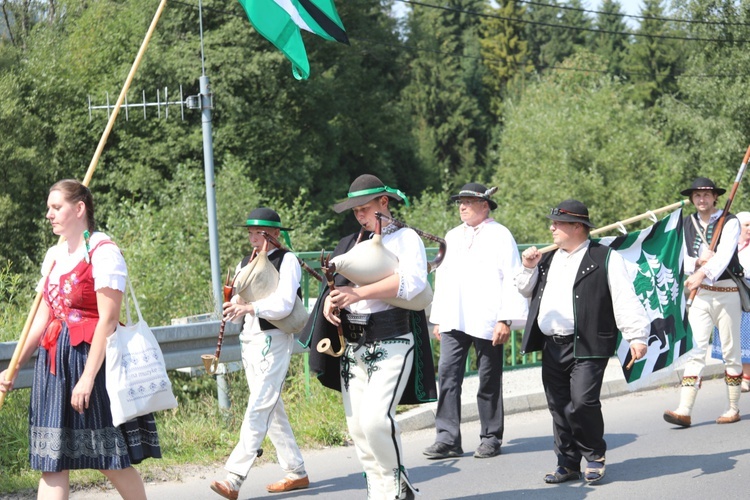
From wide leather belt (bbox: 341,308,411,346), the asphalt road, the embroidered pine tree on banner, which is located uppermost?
the embroidered pine tree on banner

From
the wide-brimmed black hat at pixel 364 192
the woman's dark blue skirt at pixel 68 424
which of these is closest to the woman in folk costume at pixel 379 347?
the wide-brimmed black hat at pixel 364 192

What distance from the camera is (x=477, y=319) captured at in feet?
25.6

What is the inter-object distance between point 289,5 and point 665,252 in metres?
3.43

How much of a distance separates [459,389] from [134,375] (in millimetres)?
3448

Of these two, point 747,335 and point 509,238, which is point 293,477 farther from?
point 747,335

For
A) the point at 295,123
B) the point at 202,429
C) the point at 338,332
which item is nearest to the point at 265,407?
the point at 338,332

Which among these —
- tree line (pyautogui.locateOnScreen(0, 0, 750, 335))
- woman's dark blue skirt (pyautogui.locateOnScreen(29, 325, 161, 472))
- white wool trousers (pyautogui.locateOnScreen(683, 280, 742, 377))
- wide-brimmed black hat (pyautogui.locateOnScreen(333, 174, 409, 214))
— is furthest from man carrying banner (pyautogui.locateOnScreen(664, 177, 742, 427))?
tree line (pyautogui.locateOnScreen(0, 0, 750, 335))

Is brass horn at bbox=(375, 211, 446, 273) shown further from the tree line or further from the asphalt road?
the tree line

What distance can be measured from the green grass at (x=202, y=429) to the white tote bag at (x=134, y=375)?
2134mm

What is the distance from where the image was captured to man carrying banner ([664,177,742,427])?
8.61 m

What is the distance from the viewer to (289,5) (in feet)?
24.2

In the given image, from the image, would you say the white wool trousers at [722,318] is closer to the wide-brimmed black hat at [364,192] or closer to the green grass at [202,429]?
the green grass at [202,429]

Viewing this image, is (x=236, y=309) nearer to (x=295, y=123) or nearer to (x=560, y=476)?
(x=560, y=476)

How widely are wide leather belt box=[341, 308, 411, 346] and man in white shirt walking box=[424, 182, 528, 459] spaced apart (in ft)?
7.41
